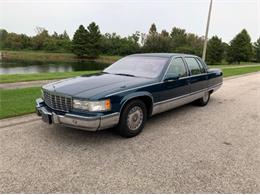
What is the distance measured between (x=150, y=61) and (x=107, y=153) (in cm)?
254

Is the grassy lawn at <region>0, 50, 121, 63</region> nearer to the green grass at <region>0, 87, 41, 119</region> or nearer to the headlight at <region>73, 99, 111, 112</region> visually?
the green grass at <region>0, 87, 41, 119</region>

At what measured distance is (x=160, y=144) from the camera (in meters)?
3.88

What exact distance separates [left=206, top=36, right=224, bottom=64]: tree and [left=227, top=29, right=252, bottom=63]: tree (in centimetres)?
393

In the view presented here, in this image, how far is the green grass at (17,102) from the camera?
513 centimetres

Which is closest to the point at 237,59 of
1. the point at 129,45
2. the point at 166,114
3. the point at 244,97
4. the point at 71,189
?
the point at 129,45

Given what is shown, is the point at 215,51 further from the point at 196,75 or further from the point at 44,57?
the point at 196,75

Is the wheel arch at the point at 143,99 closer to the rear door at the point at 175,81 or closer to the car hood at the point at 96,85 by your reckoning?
the car hood at the point at 96,85

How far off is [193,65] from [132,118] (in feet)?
9.37

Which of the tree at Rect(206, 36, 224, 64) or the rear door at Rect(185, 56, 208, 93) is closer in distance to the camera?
the rear door at Rect(185, 56, 208, 93)

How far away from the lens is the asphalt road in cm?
270

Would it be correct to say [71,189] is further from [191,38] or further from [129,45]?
[191,38]

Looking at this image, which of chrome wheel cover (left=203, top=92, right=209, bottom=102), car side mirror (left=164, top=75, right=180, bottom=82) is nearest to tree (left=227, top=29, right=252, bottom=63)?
chrome wheel cover (left=203, top=92, right=209, bottom=102)

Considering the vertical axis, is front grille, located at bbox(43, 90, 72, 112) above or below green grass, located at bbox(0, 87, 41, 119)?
above

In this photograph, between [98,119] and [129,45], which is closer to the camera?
[98,119]
